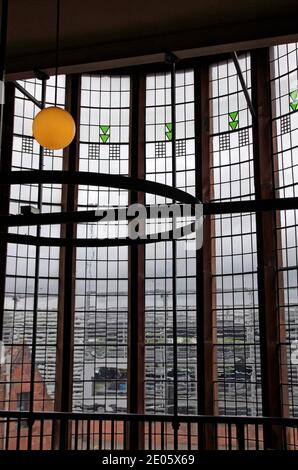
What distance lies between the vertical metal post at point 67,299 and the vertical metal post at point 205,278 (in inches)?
85.0

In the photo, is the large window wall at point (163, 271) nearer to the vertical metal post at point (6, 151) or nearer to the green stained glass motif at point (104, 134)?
the green stained glass motif at point (104, 134)

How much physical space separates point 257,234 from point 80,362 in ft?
12.2

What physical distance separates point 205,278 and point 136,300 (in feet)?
4.06

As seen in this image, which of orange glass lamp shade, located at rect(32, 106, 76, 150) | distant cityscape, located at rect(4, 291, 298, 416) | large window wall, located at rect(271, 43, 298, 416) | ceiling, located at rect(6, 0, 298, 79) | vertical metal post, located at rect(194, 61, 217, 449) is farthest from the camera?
distant cityscape, located at rect(4, 291, 298, 416)

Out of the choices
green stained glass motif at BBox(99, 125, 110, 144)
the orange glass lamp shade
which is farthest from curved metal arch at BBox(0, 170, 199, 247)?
green stained glass motif at BBox(99, 125, 110, 144)

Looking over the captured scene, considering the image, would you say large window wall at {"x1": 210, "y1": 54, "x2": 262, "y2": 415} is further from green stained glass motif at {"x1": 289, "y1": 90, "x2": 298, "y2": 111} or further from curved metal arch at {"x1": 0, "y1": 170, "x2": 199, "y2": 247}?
curved metal arch at {"x1": 0, "y1": 170, "x2": 199, "y2": 247}

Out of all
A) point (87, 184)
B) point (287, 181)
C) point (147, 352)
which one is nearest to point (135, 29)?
point (87, 184)

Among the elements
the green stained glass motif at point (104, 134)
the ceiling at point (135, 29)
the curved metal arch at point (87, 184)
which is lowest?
the curved metal arch at point (87, 184)

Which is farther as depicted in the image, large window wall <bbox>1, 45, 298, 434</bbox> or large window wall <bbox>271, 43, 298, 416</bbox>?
large window wall <bbox>1, 45, 298, 434</bbox>

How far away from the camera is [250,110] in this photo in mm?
8578

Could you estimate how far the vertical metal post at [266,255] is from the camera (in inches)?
312

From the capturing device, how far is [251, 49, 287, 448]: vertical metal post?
792 cm

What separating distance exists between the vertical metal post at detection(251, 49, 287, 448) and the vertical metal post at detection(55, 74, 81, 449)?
316cm

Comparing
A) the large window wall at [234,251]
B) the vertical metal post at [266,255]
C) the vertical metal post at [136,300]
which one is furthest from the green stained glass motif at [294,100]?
the vertical metal post at [136,300]
